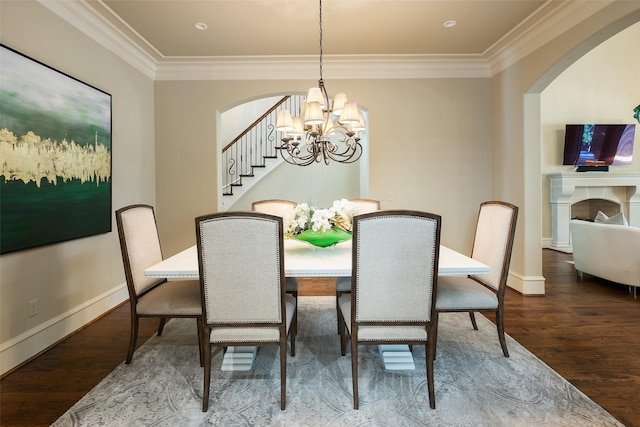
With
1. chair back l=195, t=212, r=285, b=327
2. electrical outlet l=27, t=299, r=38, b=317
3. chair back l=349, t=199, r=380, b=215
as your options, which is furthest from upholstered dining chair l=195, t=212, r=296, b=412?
chair back l=349, t=199, r=380, b=215

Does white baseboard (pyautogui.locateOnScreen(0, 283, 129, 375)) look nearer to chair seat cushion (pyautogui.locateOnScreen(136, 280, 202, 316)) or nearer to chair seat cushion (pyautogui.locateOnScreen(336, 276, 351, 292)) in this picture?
chair seat cushion (pyautogui.locateOnScreen(136, 280, 202, 316))

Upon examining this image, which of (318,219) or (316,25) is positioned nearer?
(318,219)

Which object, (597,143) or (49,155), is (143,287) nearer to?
(49,155)

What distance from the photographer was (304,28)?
3139 millimetres

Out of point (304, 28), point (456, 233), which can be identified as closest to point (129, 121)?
point (304, 28)

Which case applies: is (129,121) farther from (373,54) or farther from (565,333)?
(565,333)

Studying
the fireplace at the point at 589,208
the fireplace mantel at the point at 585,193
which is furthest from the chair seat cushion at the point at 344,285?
the fireplace at the point at 589,208

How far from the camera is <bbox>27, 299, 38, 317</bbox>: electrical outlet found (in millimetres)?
2296

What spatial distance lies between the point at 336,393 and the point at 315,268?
0.70 meters

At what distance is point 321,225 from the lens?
2164mm

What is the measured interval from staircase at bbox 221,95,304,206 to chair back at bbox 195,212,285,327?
499cm

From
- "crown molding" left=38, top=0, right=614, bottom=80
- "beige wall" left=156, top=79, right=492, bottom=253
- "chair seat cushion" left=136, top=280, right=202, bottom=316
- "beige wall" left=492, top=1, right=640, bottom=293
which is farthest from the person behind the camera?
"beige wall" left=156, top=79, right=492, bottom=253

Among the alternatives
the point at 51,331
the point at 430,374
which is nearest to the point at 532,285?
the point at 430,374

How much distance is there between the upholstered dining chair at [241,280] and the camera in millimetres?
1588
